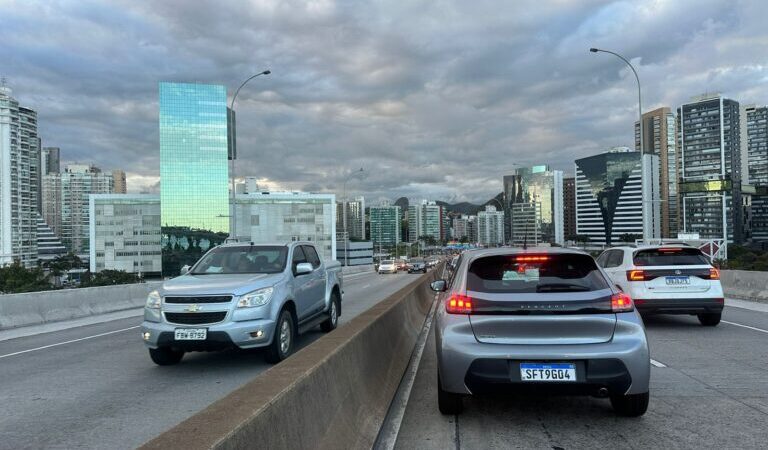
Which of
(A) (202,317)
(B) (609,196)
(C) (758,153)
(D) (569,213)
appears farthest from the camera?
(C) (758,153)

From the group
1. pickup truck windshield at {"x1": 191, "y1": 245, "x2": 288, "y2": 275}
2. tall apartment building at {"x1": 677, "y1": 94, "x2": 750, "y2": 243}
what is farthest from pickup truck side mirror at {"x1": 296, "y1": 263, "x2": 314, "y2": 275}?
tall apartment building at {"x1": 677, "y1": 94, "x2": 750, "y2": 243}

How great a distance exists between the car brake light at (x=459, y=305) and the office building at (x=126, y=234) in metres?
147

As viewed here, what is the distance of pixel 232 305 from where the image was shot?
7211 millimetres

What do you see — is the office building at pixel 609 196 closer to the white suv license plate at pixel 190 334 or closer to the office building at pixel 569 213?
the office building at pixel 569 213

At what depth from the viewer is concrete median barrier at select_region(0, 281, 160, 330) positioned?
13.6 m

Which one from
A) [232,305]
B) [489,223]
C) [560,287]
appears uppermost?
[489,223]

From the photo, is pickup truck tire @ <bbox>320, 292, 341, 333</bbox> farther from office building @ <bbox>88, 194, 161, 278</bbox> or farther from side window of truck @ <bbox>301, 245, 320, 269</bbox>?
office building @ <bbox>88, 194, 161, 278</bbox>

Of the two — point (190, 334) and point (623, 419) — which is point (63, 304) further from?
point (623, 419)

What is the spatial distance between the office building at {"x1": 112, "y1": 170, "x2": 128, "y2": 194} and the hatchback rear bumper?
18963cm

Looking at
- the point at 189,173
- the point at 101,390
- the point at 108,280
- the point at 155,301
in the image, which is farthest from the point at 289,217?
the point at 101,390

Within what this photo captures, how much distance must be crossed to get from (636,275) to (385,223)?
7176 inches

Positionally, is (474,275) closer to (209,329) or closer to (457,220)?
(209,329)

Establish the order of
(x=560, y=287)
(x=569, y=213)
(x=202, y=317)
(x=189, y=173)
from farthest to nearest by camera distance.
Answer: (x=189, y=173) → (x=569, y=213) → (x=202, y=317) → (x=560, y=287)

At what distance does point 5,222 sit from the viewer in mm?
105250
